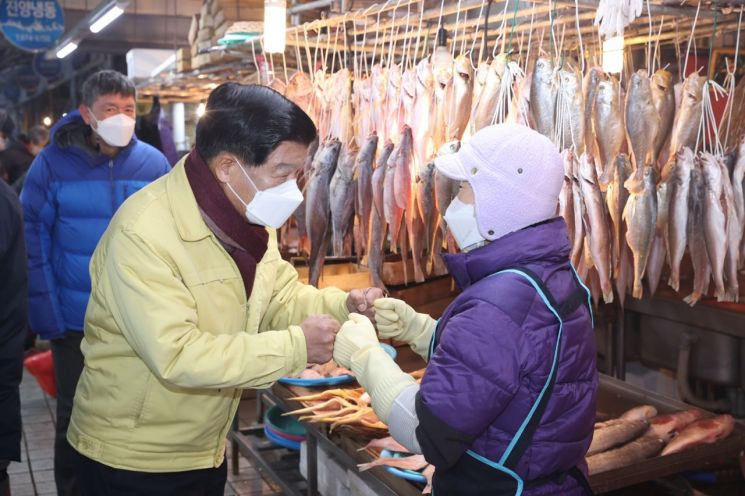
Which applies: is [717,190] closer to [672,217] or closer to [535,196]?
[672,217]

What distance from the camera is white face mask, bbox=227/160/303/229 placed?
2.57 metres

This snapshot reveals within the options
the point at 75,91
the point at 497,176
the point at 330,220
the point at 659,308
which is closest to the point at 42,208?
the point at 330,220

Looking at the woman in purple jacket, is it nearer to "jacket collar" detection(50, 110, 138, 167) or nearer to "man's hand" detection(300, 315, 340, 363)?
"man's hand" detection(300, 315, 340, 363)

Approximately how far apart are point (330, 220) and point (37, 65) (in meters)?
16.9

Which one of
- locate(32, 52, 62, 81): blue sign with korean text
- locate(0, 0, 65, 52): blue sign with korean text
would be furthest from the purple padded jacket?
locate(32, 52, 62, 81): blue sign with korean text

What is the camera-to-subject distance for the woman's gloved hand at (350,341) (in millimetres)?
2496

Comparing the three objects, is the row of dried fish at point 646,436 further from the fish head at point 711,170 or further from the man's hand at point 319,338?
the man's hand at point 319,338

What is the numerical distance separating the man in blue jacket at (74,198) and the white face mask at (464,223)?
269cm

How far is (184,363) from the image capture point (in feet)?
7.66

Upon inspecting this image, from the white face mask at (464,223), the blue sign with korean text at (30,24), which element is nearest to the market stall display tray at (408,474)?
the white face mask at (464,223)

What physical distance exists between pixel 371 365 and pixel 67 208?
278 centimetres

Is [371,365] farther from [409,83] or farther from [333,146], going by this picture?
[333,146]

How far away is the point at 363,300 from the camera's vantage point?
2953 mm

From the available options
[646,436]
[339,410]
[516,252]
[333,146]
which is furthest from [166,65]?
[516,252]
